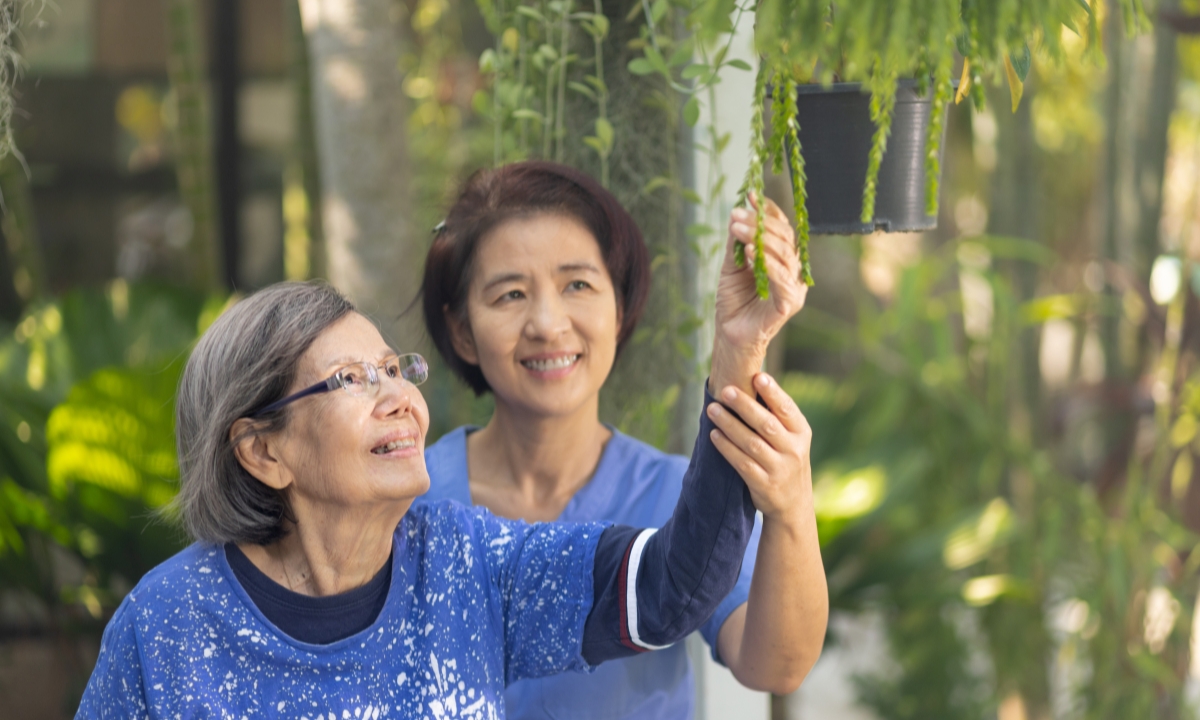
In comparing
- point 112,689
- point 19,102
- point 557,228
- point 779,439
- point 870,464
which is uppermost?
point 19,102

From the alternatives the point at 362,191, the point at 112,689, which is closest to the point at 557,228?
the point at 112,689

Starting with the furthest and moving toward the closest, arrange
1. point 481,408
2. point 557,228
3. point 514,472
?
point 481,408
point 514,472
point 557,228

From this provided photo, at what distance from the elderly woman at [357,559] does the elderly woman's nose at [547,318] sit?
0.74ft

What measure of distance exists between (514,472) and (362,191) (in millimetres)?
1243

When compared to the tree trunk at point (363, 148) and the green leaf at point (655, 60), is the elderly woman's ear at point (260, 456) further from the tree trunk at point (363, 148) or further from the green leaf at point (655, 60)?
the tree trunk at point (363, 148)

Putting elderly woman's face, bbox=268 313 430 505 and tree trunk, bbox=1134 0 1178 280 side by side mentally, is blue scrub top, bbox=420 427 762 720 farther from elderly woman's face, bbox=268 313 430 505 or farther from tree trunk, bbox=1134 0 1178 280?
tree trunk, bbox=1134 0 1178 280

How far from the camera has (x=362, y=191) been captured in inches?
103

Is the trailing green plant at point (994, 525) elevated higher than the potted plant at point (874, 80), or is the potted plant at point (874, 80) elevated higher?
the potted plant at point (874, 80)

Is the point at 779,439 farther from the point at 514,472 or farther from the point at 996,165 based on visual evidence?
the point at 996,165

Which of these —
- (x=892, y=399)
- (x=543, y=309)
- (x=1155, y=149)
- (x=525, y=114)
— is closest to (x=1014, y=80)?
(x=543, y=309)

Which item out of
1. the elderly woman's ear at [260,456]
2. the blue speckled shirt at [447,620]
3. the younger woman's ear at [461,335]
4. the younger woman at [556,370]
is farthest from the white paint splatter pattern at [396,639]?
the younger woman's ear at [461,335]

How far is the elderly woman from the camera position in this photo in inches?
44.8

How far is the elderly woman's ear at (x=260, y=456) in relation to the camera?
1220 millimetres

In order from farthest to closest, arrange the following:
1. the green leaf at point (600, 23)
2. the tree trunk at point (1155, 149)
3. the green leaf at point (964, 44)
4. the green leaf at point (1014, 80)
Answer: the tree trunk at point (1155, 149) < the green leaf at point (600, 23) < the green leaf at point (1014, 80) < the green leaf at point (964, 44)
